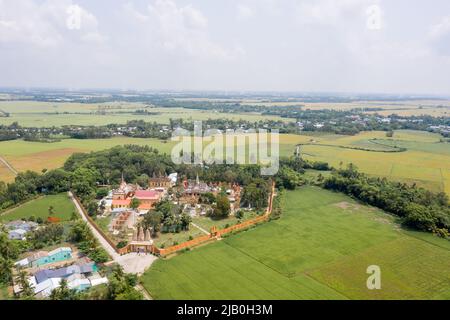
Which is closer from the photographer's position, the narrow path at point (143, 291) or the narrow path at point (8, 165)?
the narrow path at point (143, 291)

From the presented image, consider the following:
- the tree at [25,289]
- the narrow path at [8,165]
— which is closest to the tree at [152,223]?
the tree at [25,289]

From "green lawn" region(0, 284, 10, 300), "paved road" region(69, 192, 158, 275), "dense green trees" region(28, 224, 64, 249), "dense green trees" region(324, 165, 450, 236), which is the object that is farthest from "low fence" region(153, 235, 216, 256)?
"dense green trees" region(324, 165, 450, 236)

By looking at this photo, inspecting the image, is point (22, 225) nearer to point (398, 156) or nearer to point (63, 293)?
point (63, 293)

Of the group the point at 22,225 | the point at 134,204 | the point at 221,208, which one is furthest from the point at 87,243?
the point at 221,208

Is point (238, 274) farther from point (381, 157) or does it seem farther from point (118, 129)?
point (118, 129)

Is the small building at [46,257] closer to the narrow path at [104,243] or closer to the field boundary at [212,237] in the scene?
the narrow path at [104,243]
